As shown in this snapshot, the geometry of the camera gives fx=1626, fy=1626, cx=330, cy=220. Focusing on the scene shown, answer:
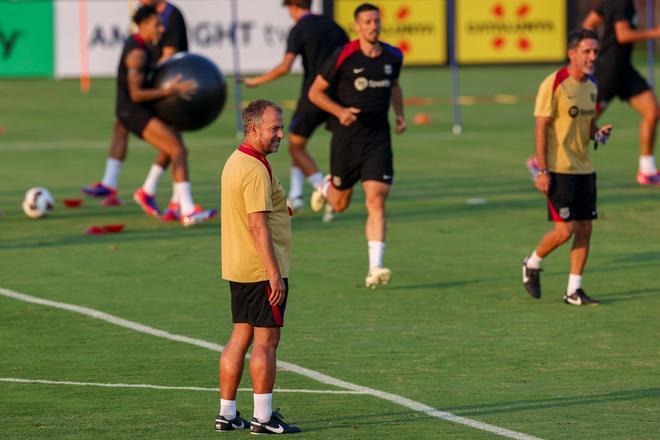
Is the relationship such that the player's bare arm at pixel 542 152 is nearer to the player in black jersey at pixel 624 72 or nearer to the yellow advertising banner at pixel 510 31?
the player in black jersey at pixel 624 72

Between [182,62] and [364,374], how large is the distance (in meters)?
7.94

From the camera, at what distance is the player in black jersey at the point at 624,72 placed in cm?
1969

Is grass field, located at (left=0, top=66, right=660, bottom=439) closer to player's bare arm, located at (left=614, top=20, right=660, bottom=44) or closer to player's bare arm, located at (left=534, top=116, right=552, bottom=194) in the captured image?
player's bare arm, located at (left=534, top=116, right=552, bottom=194)

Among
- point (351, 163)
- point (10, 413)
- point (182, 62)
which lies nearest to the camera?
point (10, 413)

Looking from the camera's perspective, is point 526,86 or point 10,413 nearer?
point 10,413

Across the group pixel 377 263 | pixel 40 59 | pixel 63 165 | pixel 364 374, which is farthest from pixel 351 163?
pixel 40 59

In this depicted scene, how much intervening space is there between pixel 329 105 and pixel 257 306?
521 centimetres

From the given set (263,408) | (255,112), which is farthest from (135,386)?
(255,112)

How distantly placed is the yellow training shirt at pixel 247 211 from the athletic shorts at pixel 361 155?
196 inches

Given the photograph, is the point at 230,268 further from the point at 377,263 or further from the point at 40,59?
the point at 40,59

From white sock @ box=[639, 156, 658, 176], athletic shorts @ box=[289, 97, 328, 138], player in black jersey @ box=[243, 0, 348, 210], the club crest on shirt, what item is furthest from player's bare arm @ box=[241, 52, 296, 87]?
white sock @ box=[639, 156, 658, 176]

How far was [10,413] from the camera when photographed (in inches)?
366

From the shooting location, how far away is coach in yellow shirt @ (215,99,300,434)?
8508 millimetres

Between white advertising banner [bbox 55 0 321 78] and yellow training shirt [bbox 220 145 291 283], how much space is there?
24513 millimetres
